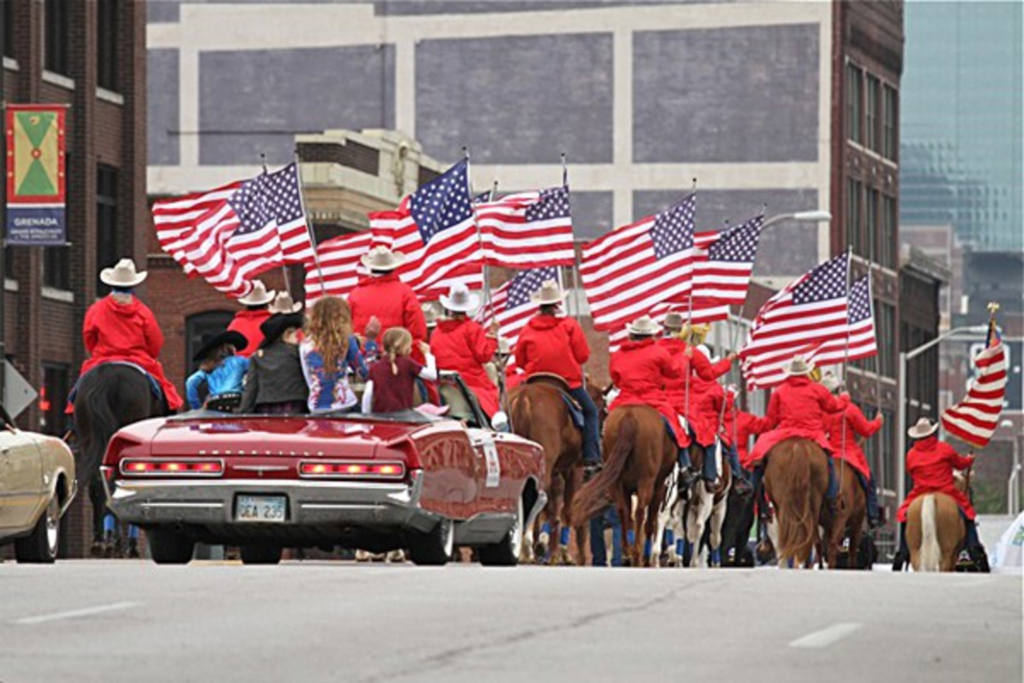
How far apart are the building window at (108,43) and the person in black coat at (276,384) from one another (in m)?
32.0

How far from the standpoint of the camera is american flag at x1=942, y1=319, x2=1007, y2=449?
38375 mm

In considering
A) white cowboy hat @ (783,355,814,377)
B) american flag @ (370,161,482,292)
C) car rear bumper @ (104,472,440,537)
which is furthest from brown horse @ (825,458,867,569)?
car rear bumper @ (104,472,440,537)

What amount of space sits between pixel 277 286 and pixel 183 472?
40.1 metres

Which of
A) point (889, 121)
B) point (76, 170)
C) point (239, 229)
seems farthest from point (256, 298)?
point (889, 121)

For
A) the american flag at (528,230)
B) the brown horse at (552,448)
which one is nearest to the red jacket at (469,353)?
the brown horse at (552,448)

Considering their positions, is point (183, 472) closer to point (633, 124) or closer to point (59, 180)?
point (59, 180)

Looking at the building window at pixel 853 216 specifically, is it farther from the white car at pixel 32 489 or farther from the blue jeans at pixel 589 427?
the white car at pixel 32 489

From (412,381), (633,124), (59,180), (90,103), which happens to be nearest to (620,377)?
(412,381)

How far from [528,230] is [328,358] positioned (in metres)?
13.9

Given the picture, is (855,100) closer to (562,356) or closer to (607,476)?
(607,476)

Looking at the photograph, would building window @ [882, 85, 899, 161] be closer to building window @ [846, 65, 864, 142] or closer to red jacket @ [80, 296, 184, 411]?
building window @ [846, 65, 864, 142]

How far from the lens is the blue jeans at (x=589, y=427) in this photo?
2825 cm

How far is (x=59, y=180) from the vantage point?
1670 inches

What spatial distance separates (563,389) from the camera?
2812 cm
